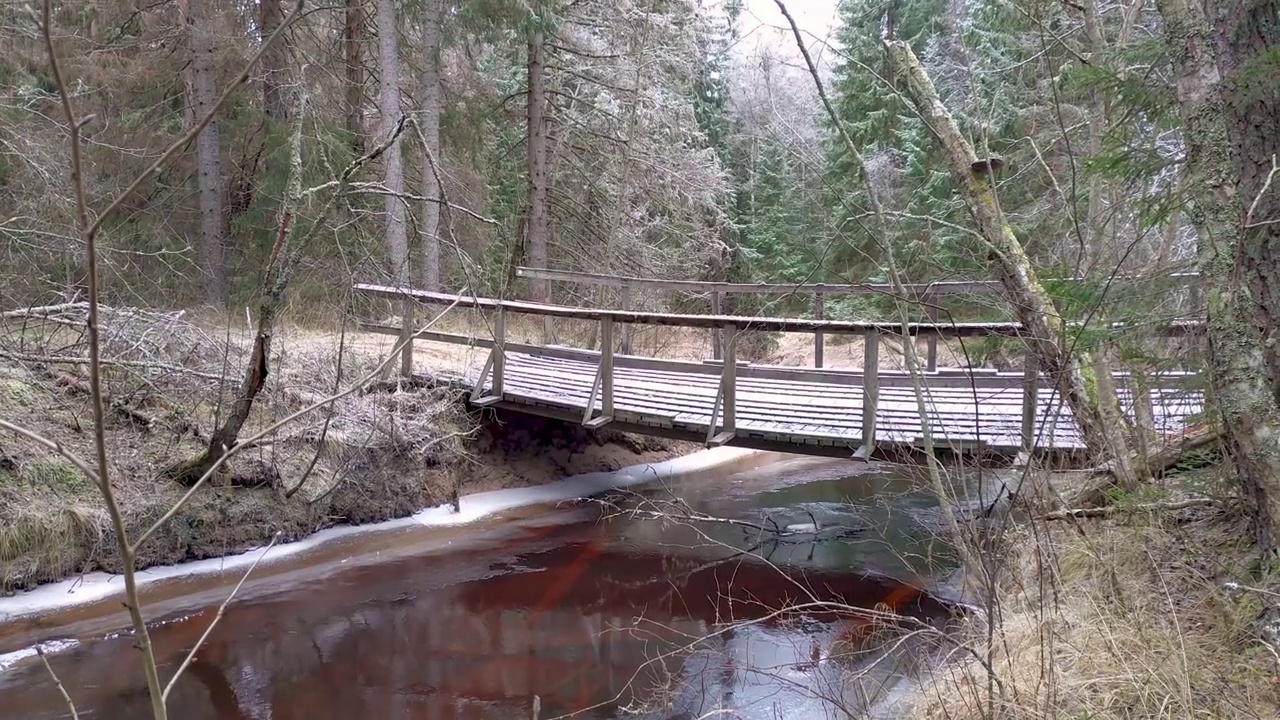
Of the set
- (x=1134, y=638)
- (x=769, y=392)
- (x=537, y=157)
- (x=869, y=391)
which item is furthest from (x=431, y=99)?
(x=1134, y=638)

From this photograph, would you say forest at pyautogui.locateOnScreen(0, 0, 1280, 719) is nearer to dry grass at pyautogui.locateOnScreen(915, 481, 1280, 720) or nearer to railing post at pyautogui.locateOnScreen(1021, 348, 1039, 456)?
dry grass at pyautogui.locateOnScreen(915, 481, 1280, 720)

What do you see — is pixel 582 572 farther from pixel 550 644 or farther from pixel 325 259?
pixel 325 259

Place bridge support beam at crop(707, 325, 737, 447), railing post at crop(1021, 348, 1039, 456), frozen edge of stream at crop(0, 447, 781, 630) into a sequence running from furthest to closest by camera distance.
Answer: bridge support beam at crop(707, 325, 737, 447) → frozen edge of stream at crop(0, 447, 781, 630) → railing post at crop(1021, 348, 1039, 456)

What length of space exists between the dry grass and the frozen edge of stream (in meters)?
4.37

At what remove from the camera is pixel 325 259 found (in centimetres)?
1180

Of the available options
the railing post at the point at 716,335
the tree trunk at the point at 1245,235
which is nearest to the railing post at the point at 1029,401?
the tree trunk at the point at 1245,235

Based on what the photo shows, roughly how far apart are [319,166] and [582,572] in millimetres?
7429

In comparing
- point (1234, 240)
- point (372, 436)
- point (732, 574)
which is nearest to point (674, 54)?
point (372, 436)

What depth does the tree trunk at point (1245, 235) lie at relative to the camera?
3.19 meters

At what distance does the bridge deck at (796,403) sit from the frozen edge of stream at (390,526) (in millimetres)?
912

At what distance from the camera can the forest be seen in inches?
127

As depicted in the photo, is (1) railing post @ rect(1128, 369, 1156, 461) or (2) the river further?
(2) the river

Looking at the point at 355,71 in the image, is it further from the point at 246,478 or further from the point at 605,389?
the point at 605,389

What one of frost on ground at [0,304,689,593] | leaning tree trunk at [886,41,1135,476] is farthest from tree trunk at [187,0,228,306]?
leaning tree trunk at [886,41,1135,476]
